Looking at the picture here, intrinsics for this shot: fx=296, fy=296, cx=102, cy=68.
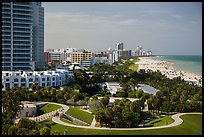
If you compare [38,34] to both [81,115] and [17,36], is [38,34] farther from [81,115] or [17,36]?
[81,115]

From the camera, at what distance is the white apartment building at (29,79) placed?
58.8 ft

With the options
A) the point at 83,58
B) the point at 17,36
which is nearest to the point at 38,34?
the point at 17,36

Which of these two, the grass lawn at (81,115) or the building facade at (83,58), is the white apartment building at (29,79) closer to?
the grass lawn at (81,115)

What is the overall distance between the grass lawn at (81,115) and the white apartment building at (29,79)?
22.7 ft

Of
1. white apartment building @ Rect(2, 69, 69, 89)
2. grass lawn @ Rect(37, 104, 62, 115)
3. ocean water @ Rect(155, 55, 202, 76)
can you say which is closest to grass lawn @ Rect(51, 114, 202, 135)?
grass lawn @ Rect(37, 104, 62, 115)

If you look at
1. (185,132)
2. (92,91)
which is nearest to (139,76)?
(92,91)

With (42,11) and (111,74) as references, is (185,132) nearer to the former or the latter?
(111,74)

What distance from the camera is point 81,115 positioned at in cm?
1141

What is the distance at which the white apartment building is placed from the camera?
58.8ft

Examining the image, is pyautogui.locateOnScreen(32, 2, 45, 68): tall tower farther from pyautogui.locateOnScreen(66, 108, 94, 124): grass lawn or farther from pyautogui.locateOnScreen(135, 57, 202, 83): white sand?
pyautogui.locateOnScreen(66, 108, 94, 124): grass lawn

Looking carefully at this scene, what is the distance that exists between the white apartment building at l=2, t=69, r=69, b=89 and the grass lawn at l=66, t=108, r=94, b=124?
691cm

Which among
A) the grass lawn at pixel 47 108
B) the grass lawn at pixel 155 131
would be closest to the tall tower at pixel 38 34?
the grass lawn at pixel 47 108

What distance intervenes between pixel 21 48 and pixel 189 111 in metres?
14.5

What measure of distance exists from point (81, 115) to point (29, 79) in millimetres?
8112
